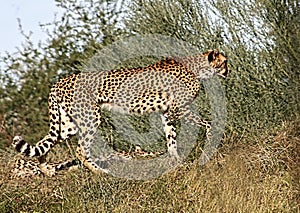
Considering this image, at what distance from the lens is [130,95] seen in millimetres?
5891

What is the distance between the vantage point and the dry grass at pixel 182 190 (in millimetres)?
4168

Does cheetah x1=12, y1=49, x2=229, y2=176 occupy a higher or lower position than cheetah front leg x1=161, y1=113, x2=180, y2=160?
higher

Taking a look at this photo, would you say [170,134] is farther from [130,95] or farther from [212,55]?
[212,55]

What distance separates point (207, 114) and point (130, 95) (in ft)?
2.46

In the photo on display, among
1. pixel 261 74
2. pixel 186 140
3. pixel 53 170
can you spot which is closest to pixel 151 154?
pixel 186 140

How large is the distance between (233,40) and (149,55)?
0.92 meters

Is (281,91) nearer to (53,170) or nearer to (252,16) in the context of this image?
(252,16)

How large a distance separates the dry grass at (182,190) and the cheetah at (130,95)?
0.71 m

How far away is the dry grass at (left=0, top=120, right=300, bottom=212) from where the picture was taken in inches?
164

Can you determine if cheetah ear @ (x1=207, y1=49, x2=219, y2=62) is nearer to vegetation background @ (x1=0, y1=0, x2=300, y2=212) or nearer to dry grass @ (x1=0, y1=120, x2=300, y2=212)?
vegetation background @ (x1=0, y1=0, x2=300, y2=212)

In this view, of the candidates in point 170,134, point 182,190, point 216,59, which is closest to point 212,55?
point 216,59

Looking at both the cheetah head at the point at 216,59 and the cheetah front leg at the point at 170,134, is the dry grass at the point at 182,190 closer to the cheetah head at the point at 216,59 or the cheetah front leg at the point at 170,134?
the cheetah front leg at the point at 170,134

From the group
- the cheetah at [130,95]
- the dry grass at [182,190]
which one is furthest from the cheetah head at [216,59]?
the dry grass at [182,190]

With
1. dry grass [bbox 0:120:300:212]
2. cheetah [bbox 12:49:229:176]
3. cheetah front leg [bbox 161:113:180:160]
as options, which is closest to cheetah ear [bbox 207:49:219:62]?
cheetah [bbox 12:49:229:176]
